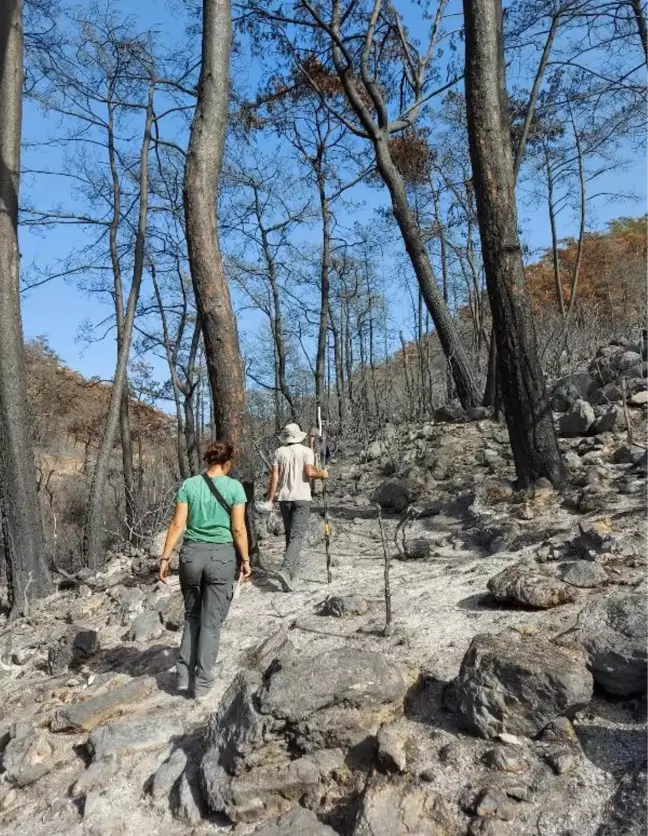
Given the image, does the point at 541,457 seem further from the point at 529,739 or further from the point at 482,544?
the point at 529,739

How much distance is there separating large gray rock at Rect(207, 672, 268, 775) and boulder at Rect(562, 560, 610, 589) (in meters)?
1.99

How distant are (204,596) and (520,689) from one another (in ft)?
6.78

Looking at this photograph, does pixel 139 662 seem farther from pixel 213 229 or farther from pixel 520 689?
pixel 213 229

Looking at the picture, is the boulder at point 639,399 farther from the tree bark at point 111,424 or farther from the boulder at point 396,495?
the tree bark at point 111,424

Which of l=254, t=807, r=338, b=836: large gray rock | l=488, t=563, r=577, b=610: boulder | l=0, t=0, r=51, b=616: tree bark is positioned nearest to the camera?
l=254, t=807, r=338, b=836: large gray rock

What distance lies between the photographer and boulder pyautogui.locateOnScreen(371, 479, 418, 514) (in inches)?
315

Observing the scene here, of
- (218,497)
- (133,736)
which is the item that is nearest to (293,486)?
(218,497)

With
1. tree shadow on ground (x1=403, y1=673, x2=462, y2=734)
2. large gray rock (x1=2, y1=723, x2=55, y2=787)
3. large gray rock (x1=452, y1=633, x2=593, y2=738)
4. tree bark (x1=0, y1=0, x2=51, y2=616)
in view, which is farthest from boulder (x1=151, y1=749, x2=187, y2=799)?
tree bark (x1=0, y1=0, x2=51, y2=616)

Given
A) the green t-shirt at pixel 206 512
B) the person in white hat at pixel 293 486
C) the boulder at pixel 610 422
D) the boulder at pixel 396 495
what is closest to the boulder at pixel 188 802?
the green t-shirt at pixel 206 512

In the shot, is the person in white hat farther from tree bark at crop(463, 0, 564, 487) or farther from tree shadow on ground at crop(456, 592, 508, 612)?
tree bark at crop(463, 0, 564, 487)

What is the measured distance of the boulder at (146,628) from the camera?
532 centimetres

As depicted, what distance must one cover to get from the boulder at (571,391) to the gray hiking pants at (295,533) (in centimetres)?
585

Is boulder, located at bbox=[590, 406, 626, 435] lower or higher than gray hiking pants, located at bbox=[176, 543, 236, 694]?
higher

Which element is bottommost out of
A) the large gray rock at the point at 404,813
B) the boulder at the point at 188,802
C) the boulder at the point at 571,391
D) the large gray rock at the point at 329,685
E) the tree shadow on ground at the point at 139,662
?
the boulder at the point at 188,802
